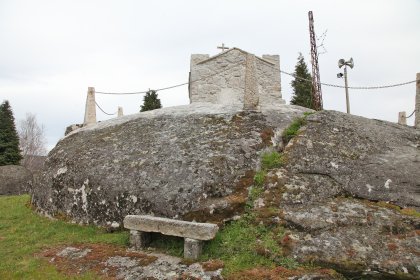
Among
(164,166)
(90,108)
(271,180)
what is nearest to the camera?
(271,180)

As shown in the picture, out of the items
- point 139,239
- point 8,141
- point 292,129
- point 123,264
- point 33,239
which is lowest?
point 123,264

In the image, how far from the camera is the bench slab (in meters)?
6.51

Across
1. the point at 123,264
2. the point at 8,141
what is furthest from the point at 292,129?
the point at 8,141

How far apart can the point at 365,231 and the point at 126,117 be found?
8.38 metres

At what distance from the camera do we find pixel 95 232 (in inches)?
328

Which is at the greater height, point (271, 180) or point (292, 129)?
point (292, 129)

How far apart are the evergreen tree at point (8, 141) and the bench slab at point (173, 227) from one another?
89.2 feet

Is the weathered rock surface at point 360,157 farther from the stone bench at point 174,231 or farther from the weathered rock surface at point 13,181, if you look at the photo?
→ the weathered rock surface at point 13,181

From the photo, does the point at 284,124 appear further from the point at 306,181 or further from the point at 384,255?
the point at 384,255

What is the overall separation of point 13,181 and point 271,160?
54.7 ft

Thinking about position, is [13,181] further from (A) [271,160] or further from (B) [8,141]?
(A) [271,160]

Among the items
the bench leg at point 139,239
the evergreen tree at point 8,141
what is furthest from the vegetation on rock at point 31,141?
the bench leg at point 139,239

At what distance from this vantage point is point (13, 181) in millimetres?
19391

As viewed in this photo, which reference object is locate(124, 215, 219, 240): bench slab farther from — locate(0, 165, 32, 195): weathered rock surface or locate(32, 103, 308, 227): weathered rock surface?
locate(0, 165, 32, 195): weathered rock surface
